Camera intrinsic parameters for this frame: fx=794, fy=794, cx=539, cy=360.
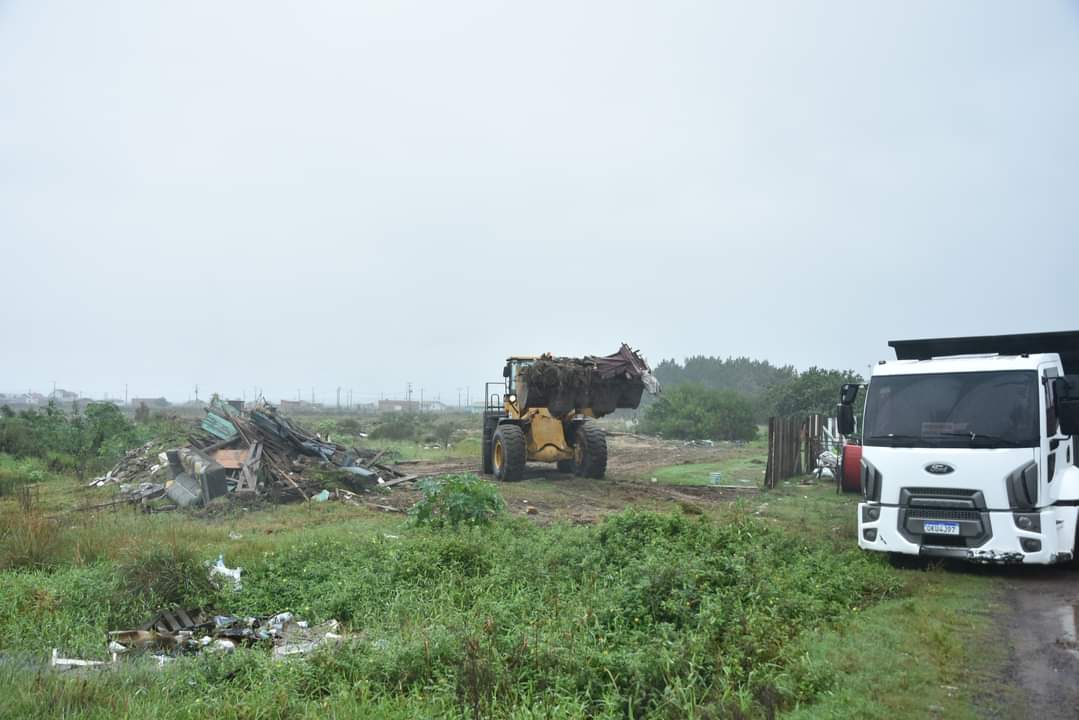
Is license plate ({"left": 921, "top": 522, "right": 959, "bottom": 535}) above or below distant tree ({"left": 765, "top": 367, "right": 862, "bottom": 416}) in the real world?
below

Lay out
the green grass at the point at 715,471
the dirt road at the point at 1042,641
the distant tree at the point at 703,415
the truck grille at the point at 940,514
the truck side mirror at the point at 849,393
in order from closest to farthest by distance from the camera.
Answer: the dirt road at the point at 1042,641, the truck grille at the point at 940,514, the truck side mirror at the point at 849,393, the green grass at the point at 715,471, the distant tree at the point at 703,415

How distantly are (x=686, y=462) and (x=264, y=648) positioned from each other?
21132 millimetres

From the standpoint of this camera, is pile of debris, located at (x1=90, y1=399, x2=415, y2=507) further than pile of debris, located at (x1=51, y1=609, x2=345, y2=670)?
Yes

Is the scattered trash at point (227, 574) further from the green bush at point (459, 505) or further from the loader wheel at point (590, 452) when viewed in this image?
the loader wheel at point (590, 452)

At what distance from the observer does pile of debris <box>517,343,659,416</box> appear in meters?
17.6

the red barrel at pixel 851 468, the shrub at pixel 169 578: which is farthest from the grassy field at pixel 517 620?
the red barrel at pixel 851 468

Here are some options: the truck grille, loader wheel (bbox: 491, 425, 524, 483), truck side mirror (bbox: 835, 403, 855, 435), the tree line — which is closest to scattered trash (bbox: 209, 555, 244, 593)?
the truck grille

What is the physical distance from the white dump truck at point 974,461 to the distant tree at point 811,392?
1172 inches

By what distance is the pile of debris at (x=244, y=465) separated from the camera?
15.8 m

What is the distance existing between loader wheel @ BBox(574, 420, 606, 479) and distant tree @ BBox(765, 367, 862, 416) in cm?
2239

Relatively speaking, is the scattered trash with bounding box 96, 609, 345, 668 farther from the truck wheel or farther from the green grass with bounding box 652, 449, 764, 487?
the green grass with bounding box 652, 449, 764, 487

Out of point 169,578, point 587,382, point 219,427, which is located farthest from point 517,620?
point 219,427

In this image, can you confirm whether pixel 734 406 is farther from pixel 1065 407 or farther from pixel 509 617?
pixel 509 617

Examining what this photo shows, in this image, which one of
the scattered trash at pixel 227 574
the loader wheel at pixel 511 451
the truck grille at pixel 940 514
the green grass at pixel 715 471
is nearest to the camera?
the scattered trash at pixel 227 574
